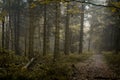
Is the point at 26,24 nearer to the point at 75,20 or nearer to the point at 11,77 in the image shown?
the point at 75,20

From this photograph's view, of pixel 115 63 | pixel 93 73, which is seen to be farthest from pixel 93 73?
pixel 115 63

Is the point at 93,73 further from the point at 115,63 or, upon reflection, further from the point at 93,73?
the point at 115,63

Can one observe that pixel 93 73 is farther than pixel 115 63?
No

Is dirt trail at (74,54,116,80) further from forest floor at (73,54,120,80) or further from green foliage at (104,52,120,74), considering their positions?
green foliage at (104,52,120,74)

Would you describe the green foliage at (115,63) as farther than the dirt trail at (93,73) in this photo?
Yes

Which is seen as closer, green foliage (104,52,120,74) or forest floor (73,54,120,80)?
forest floor (73,54,120,80)

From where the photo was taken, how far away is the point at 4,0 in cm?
2928

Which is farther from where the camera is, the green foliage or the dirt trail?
the green foliage

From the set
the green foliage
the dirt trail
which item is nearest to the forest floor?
the dirt trail

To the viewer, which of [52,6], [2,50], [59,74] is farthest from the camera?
[52,6]

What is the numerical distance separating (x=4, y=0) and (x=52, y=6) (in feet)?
26.3

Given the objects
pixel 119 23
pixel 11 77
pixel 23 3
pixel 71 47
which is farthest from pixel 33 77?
pixel 71 47

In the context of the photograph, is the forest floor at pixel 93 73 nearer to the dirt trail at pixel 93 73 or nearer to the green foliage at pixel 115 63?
the dirt trail at pixel 93 73

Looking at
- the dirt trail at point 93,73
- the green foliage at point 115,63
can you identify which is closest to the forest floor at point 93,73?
the dirt trail at point 93,73
